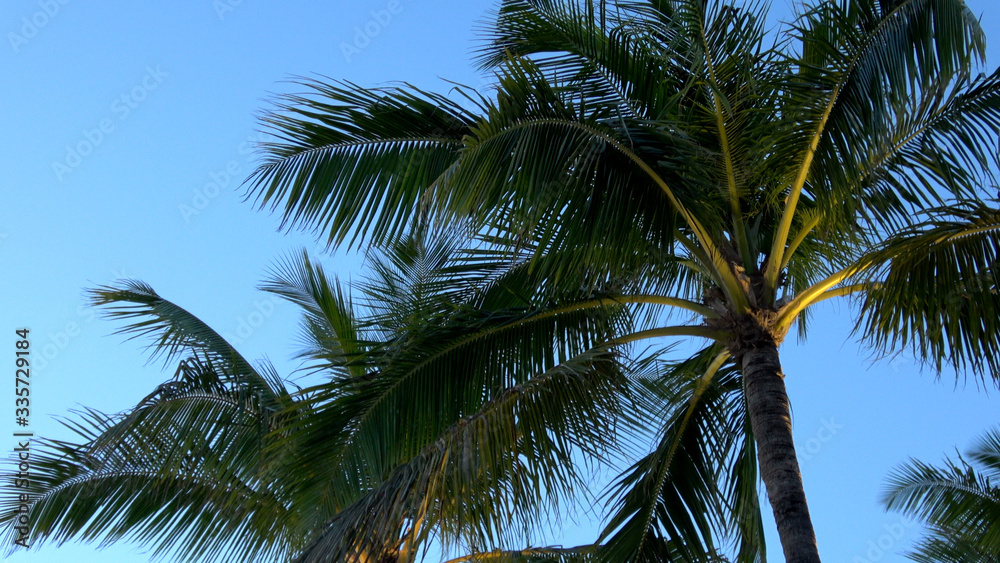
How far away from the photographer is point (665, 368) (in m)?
8.03

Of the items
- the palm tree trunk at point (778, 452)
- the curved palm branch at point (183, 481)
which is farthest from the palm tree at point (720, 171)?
the curved palm branch at point (183, 481)

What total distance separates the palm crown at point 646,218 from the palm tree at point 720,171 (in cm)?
2

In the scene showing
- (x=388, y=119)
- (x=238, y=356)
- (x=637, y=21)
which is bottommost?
(x=238, y=356)

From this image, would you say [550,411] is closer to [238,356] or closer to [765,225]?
[765,225]

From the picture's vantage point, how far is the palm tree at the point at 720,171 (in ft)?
18.3

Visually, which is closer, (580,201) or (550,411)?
(550,411)

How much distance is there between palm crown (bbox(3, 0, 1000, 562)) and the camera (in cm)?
554

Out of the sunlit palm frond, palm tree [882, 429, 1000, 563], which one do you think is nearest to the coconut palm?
the sunlit palm frond

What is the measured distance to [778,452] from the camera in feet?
17.7

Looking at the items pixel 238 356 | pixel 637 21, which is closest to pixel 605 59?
pixel 637 21

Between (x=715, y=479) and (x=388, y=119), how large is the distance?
11.7 ft

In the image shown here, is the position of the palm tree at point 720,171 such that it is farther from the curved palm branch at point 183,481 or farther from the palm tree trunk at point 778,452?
the curved palm branch at point 183,481

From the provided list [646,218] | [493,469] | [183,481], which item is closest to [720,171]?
[646,218]

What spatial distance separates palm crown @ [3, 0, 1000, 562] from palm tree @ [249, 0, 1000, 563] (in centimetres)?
2
